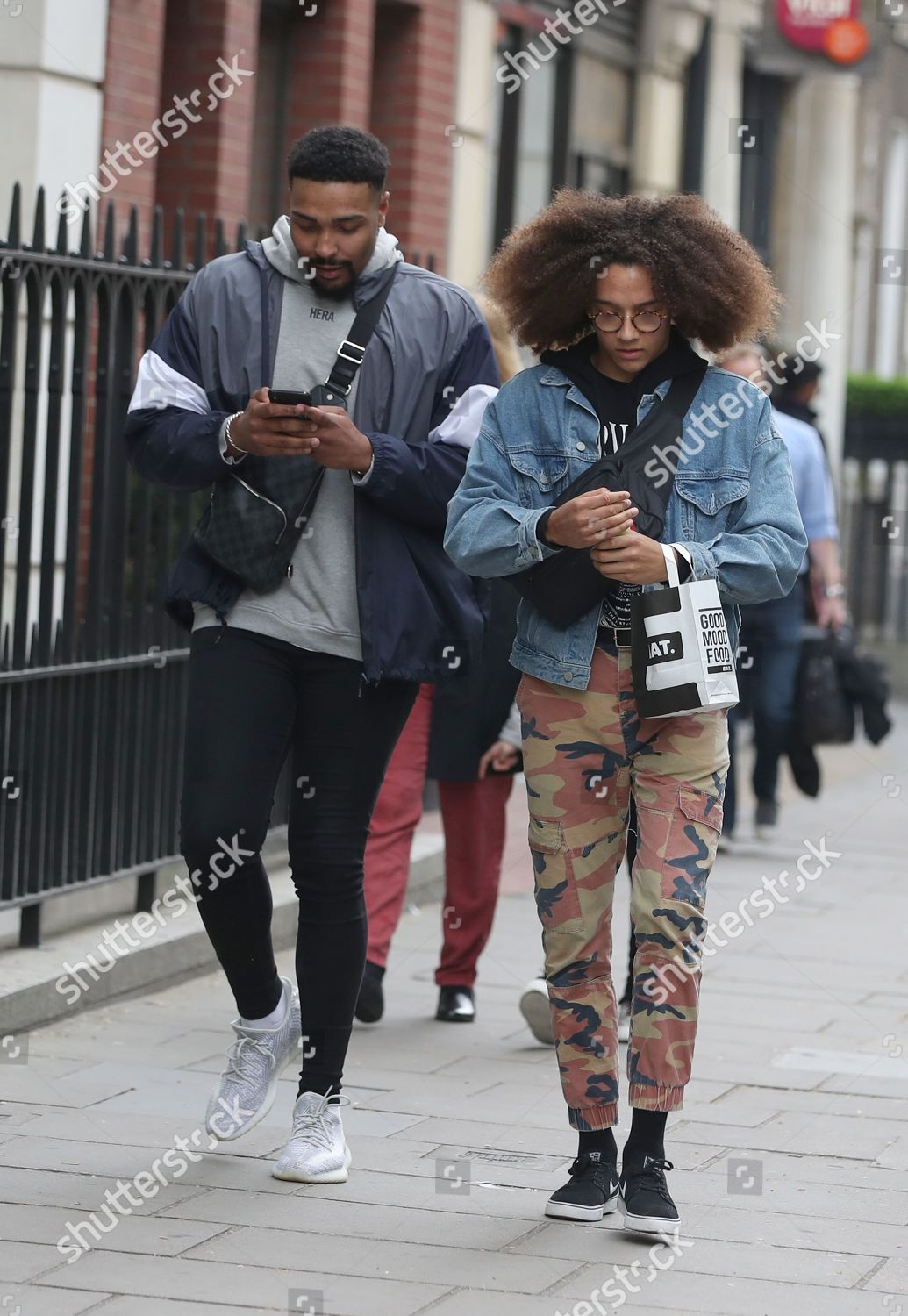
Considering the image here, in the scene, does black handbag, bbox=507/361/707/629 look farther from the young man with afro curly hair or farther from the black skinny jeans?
the black skinny jeans

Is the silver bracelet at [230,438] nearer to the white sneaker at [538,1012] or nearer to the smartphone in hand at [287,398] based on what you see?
the smartphone in hand at [287,398]

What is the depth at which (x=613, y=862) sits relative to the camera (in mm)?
4293

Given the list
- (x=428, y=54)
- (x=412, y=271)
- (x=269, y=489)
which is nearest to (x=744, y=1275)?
(x=269, y=489)

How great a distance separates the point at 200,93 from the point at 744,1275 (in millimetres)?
6559

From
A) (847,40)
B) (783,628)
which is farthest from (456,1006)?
(847,40)

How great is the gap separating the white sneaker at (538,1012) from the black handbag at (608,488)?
6.02 feet

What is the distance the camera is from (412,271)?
4.60 metres

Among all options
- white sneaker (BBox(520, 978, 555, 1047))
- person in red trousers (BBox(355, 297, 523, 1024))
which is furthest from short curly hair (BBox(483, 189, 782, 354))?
white sneaker (BBox(520, 978, 555, 1047))

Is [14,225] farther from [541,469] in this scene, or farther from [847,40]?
[847,40]

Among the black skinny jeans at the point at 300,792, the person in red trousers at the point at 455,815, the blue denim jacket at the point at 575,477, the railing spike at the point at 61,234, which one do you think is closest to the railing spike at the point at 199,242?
the railing spike at the point at 61,234

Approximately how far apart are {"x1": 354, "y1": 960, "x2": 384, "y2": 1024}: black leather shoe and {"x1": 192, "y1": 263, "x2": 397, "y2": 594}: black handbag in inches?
→ 71.9

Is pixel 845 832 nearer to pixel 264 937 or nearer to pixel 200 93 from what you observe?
pixel 200 93

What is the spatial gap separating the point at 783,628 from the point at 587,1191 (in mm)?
5383

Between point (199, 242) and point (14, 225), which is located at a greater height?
point (199, 242)
